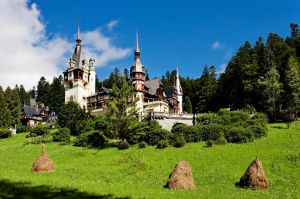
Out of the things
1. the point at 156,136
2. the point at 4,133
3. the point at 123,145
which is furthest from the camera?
the point at 4,133

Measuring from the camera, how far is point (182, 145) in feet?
162

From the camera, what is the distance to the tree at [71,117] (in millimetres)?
72812

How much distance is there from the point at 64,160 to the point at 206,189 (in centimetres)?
2128

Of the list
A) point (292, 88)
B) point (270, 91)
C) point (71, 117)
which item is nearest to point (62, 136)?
point (71, 117)

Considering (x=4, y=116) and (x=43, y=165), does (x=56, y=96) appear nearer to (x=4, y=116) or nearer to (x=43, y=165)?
(x=4, y=116)

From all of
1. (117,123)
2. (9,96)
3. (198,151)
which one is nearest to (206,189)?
(198,151)

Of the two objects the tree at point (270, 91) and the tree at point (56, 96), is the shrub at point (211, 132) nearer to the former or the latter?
the tree at point (270, 91)

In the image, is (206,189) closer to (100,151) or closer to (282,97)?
(100,151)

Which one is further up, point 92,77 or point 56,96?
point 92,77

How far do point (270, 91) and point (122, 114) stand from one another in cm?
2970

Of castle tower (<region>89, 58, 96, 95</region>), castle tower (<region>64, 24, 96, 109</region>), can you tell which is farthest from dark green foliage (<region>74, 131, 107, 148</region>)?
castle tower (<region>89, 58, 96, 95</region>)

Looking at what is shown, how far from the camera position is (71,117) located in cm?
7388

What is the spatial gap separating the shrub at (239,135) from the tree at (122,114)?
13.0 metres

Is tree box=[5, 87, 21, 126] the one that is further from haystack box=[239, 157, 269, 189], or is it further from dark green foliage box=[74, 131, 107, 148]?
haystack box=[239, 157, 269, 189]
